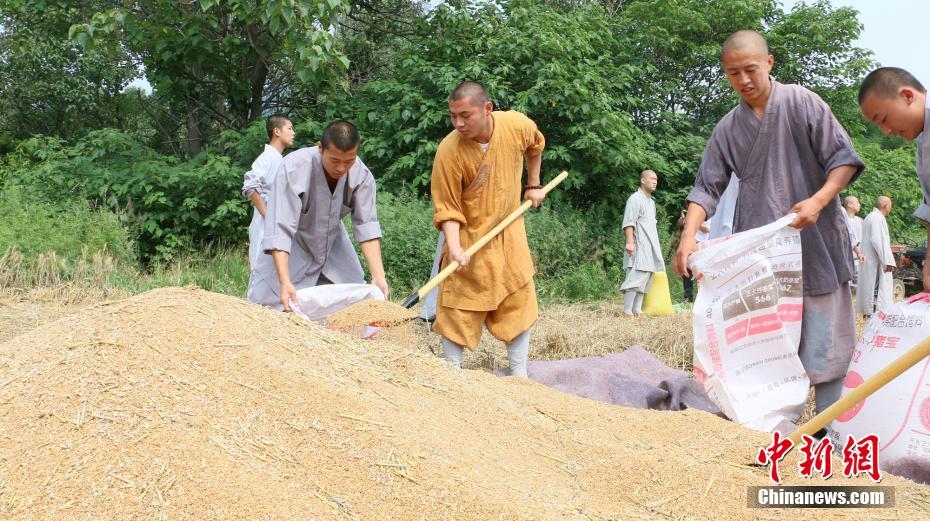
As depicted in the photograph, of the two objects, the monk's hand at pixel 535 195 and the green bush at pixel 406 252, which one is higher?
the monk's hand at pixel 535 195

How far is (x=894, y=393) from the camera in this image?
2785mm

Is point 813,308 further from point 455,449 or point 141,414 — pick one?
point 141,414

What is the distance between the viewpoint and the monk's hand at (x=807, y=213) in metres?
2.99

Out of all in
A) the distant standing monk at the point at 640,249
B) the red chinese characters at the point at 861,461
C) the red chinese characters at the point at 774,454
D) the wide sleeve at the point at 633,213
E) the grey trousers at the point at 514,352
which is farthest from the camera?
the wide sleeve at the point at 633,213

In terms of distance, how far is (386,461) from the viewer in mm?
1958

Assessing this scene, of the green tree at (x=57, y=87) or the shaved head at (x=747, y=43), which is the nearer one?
the shaved head at (x=747, y=43)

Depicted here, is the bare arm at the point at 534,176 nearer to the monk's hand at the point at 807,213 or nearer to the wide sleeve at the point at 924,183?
the monk's hand at the point at 807,213

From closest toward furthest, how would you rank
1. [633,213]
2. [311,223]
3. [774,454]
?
[774,454], [311,223], [633,213]

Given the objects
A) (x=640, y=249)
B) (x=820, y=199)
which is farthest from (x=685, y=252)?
(x=640, y=249)

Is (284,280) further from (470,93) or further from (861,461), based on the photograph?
(861,461)

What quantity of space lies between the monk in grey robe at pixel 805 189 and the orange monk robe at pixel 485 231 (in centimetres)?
92

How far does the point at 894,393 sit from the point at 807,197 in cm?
86

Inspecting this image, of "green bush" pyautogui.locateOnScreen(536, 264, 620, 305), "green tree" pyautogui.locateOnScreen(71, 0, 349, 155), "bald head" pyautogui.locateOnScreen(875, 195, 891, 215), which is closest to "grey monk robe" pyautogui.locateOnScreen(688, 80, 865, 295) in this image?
"green tree" pyautogui.locateOnScreen(71, 0, 349, 155)

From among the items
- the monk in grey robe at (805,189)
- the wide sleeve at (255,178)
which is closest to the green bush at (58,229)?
the wide sleeve at (255,178)
